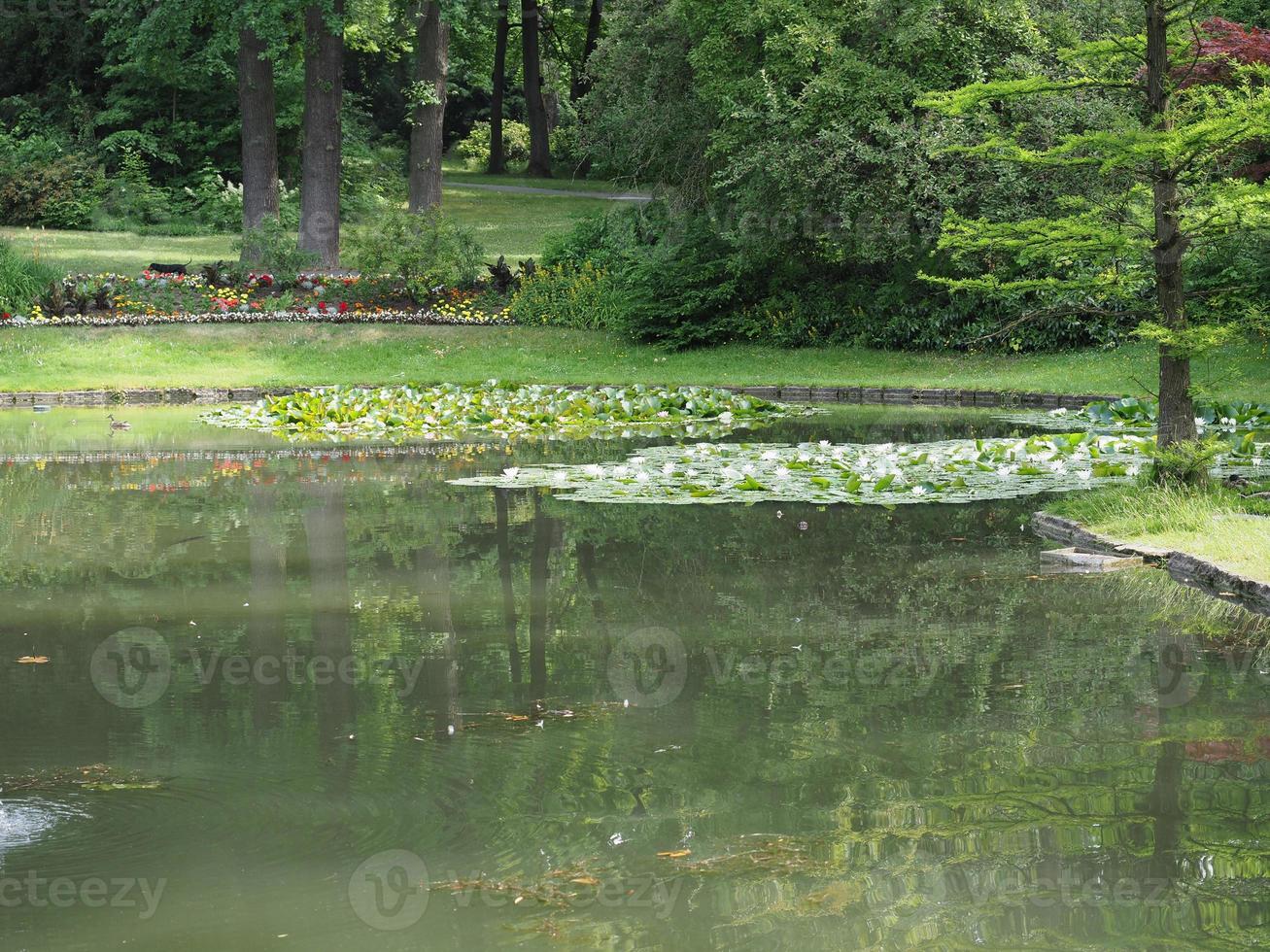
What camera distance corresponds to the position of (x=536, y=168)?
4756 cm

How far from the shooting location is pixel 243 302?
23.9 m

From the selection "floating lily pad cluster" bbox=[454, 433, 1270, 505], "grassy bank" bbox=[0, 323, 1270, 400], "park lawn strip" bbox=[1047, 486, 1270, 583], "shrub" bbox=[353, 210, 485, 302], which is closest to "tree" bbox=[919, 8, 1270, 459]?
"park lawn strip" bbox=[1047, 486, 1270, 583]

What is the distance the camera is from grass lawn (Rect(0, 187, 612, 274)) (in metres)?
29.5

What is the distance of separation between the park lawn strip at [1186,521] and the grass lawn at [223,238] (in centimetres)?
1854

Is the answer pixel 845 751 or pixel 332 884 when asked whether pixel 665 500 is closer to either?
pixel 845 751

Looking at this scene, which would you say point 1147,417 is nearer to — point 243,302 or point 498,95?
point 243,302

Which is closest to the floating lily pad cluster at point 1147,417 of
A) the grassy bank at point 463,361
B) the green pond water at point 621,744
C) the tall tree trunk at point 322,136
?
the grassy bank at point 463,361

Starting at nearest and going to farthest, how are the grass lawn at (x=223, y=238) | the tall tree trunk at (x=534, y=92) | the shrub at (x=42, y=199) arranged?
the grass lawn at (x=223, y=238), the shrub at (x=42, y=199), the tall tree trunk at (x=534, y=92)

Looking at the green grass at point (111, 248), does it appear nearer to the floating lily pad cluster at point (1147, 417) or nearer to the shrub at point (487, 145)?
the floating lily pad cluster at point (1147, 417)

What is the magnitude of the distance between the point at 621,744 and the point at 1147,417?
10.9 meters

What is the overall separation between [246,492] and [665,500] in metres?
3.45

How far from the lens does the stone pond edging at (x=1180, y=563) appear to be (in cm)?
742

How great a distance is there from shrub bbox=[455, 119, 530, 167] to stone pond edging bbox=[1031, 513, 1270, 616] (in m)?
46.1

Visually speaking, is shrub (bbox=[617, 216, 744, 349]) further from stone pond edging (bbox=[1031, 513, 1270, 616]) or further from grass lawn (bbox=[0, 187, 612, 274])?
stone pond edging (bbox=[1031, 513, 1270, 616])
